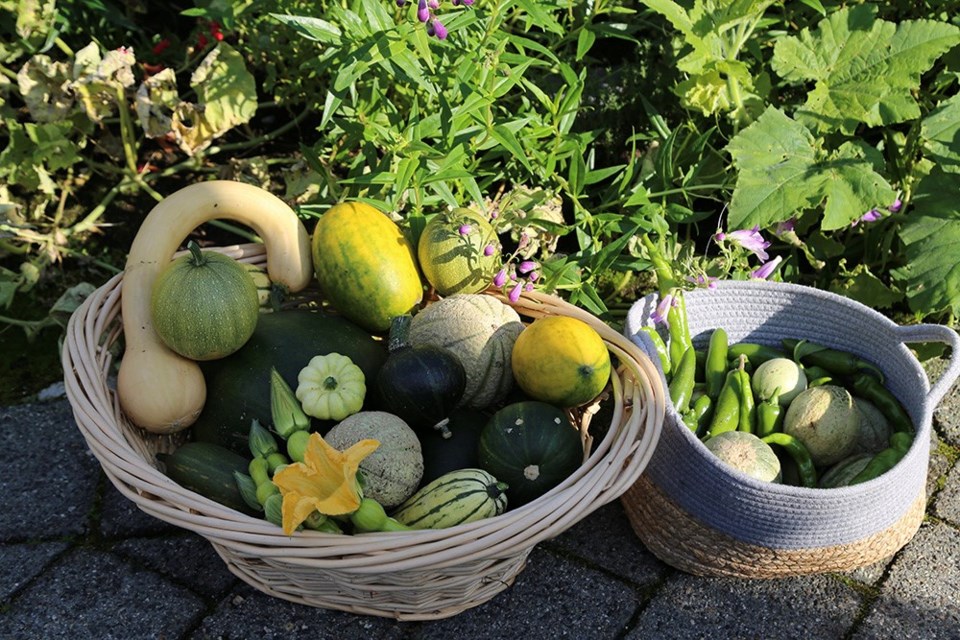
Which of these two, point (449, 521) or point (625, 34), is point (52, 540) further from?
point (625, 34)

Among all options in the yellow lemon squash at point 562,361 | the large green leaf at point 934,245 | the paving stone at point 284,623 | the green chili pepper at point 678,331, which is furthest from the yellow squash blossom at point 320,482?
the large green leaf at point 934,245

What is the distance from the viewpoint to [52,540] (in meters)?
2.52

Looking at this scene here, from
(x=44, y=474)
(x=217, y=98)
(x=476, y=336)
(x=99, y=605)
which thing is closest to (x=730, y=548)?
(x=476, y=336)

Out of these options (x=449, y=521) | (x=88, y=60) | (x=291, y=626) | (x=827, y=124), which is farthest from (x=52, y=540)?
(x=827, y=124)

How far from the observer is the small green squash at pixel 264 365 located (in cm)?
237

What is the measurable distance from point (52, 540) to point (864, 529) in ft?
7.04

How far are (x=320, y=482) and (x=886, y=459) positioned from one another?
1.40 metres

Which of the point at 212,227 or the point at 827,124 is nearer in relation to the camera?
the point at 827,124

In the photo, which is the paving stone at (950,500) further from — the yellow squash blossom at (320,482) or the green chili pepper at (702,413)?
the yellow squash blossom at (320,482)

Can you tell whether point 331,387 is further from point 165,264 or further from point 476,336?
point 165,264

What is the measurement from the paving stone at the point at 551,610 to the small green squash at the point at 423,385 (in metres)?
0.45

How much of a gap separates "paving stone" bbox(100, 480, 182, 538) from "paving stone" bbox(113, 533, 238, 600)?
0.03m

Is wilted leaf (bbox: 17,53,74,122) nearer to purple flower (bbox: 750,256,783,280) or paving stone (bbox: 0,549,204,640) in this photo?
paving stone (bbox: 0,549,204,640)

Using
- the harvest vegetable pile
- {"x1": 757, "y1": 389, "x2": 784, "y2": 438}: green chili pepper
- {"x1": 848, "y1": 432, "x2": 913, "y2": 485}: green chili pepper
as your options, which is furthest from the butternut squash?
{"x1": 848, "y1": 432, "x2": 913, "y2": 485}: green chili pepper
